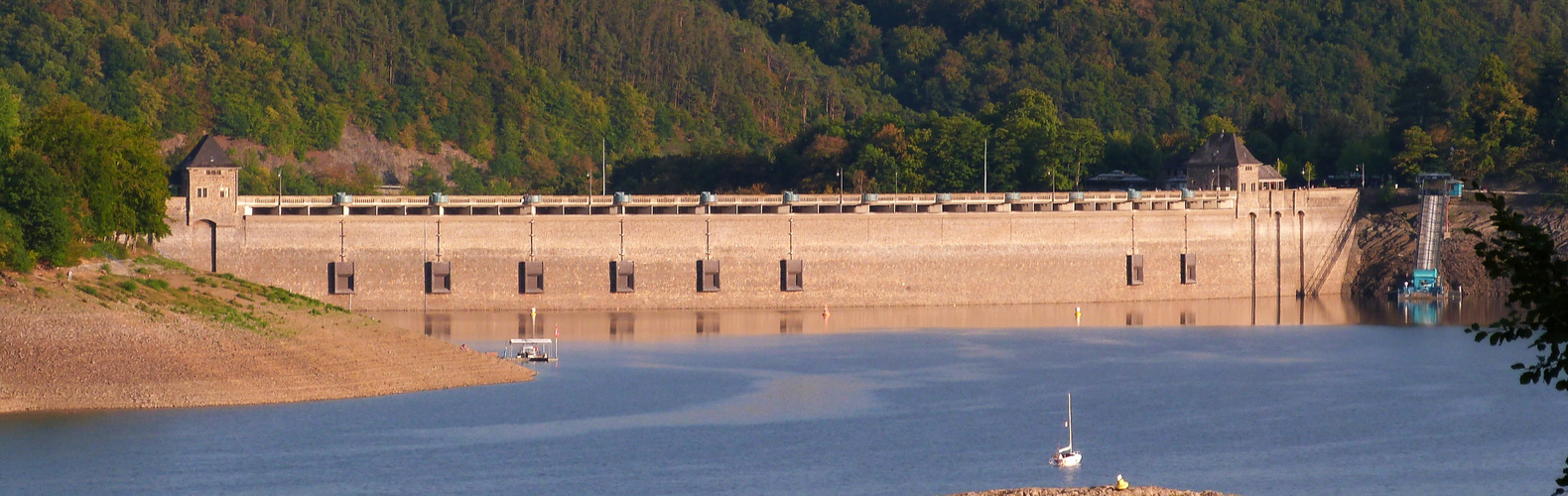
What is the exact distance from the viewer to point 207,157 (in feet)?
300

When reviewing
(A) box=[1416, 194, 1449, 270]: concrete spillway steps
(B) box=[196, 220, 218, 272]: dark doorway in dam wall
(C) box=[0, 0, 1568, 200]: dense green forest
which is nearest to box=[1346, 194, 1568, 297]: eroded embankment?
(A) box=[1416, 194, 1449, 270]: concrete spillway steps

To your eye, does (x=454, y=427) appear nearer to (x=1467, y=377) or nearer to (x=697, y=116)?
(x=1467, y=377)

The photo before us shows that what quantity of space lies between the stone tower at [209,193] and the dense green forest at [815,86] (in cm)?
→ 3915

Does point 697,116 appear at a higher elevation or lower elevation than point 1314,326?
higher

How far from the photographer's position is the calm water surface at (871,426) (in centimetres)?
4856

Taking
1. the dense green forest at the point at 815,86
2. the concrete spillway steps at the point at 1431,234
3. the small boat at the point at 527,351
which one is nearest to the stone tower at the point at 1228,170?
the concrete spillway steps at the point at 1431,234

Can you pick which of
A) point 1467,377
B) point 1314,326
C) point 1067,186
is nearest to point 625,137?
point 1067,186

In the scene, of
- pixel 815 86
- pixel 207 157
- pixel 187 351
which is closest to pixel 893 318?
pixel 207 157

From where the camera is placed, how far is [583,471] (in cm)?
4975

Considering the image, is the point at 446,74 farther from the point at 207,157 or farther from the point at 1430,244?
the point at 1430,244

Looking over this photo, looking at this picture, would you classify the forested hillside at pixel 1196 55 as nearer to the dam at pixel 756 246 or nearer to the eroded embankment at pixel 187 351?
the dam at pixel 756 246

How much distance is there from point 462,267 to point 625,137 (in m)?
72.6

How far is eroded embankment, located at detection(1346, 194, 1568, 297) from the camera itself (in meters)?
107

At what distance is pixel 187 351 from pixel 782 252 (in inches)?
1644
